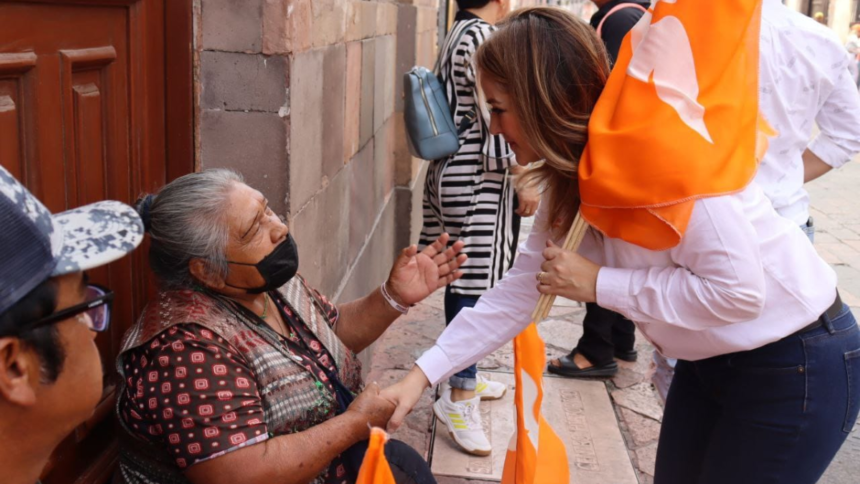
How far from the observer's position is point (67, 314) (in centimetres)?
125

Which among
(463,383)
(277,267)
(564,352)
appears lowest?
(564,352)

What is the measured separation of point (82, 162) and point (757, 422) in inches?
67.3

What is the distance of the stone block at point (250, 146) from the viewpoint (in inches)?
110

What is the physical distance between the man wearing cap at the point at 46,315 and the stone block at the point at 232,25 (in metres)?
1.45

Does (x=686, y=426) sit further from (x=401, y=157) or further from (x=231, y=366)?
(x=401, y=157)

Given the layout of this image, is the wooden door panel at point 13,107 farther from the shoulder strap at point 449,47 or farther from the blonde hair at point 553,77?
the shoulder strap at point 449,47

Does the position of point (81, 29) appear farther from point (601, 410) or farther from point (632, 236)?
point (601, 410)

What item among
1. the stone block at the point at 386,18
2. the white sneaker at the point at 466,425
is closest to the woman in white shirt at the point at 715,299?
the white sneaker at the point at 466,425

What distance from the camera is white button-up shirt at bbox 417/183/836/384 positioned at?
5.91 ft

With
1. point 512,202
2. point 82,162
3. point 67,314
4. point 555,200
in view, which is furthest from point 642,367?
point 67,314

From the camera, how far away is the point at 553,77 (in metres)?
2.03

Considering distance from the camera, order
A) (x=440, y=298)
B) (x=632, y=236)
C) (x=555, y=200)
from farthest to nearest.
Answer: (x=440, y=298) < (x=555, y=200) < (x=632, y=236)

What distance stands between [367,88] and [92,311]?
343cm

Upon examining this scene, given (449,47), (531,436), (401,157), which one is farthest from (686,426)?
(401,157)
